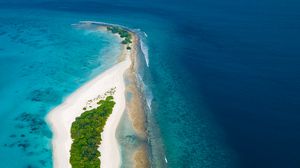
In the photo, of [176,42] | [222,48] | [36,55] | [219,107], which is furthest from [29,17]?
[219,107]

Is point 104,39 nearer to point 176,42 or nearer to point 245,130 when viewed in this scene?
point 176,42

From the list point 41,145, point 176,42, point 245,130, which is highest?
point 176,42

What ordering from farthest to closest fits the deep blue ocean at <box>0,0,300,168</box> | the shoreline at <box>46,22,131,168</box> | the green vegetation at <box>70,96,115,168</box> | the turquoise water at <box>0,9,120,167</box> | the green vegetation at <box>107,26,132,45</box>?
the green vegetation at <box>107,26,132,45</box>
the turquoise water at <box>0,9,120,167</box>
the deep blue ocean at <box>0,0,300,168</box>
the shoreline at <box>46,22,131,168</box>
the green vegetation at <box>70,96,115,168</box>

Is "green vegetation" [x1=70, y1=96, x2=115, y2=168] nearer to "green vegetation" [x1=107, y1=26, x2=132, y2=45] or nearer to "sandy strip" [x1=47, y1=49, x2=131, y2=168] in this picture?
"sandy strip" [x1=47, y1=49, x2=131, y2=168]

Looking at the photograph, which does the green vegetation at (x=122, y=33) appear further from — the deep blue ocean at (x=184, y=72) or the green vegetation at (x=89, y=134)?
the green vegetation at (x=89, y=134)

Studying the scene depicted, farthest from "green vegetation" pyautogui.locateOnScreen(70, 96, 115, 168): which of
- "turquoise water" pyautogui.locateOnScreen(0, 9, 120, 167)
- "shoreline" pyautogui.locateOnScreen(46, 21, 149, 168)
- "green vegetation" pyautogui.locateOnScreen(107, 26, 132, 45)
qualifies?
"green vegetation" pyautogui.locateOnScreen(107, 26, 132, 45)

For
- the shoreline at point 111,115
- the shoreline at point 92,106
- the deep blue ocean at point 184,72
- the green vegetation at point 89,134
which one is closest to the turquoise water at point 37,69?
the deep blue ocean at point 184,72
